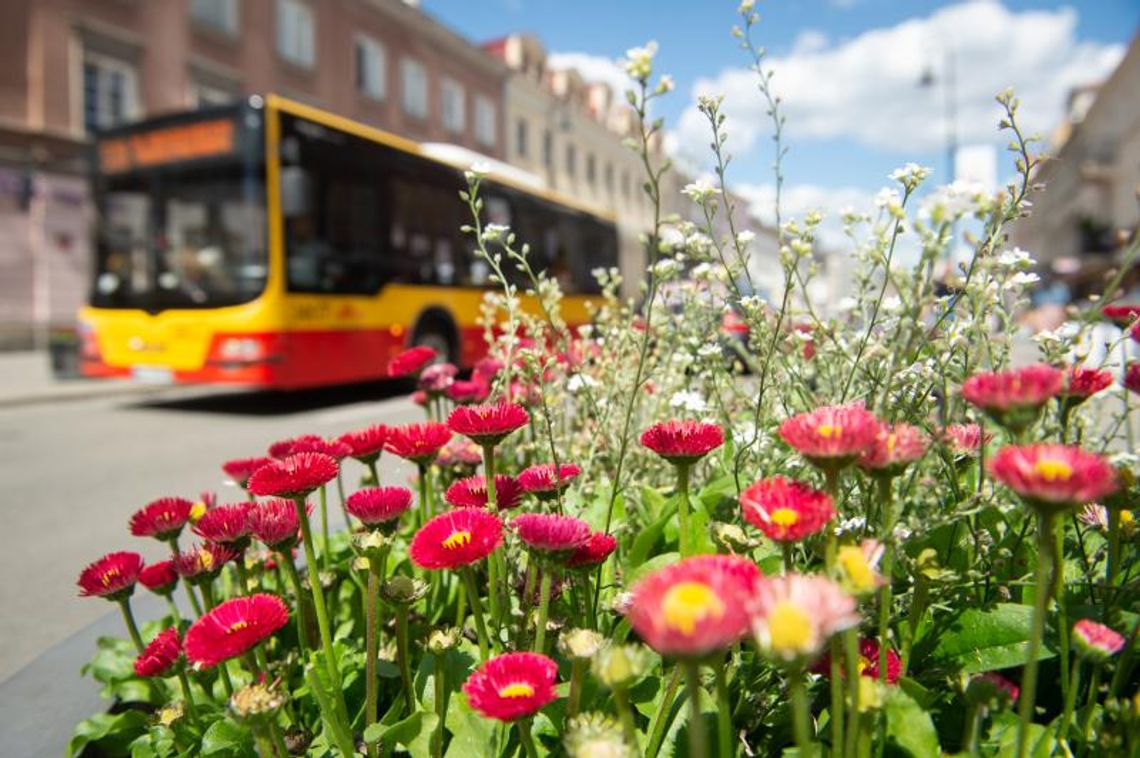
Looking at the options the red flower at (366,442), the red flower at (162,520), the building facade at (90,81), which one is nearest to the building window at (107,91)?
the building facade at (90,81)

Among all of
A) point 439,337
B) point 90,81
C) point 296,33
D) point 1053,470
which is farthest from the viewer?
point 296,33

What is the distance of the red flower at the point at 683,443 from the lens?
0.97 metres

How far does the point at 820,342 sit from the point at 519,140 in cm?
3016

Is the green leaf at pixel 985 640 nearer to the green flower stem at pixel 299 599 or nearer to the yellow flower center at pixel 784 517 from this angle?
the yellow flower center at pixel 784 517

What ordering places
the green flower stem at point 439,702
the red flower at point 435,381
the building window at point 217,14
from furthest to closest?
the building window at point 217,14 → the red flower at point 435,381 → the green flower stem at point 439,702

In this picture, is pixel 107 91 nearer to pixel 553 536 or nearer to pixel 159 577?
pixel 159 577

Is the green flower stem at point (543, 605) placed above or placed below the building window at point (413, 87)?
below

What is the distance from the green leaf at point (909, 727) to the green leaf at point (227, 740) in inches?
30.8

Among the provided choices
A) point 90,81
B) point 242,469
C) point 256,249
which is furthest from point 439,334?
point 90,81

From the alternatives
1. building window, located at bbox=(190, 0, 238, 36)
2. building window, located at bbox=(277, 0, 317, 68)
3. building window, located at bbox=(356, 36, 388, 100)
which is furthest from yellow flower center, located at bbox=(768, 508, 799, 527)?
building window, located at bbox=(356, 36, 388, 100)

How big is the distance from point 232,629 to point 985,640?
36.1 inches

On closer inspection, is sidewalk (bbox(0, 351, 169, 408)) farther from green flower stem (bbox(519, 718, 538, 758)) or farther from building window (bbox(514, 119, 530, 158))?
building window (bbox(514, 119, 530, 158))

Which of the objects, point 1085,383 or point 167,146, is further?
point 167,146

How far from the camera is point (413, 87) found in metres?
24.8
